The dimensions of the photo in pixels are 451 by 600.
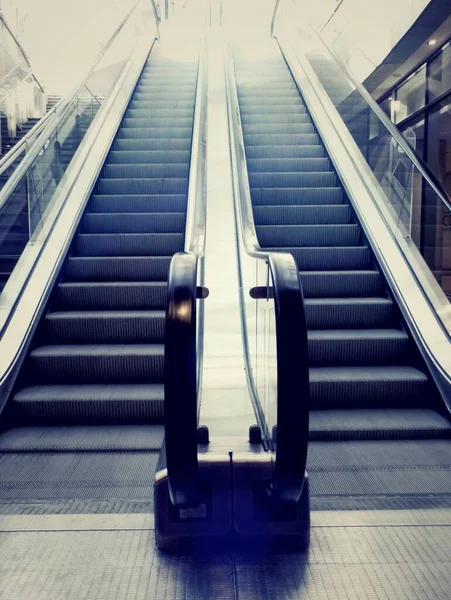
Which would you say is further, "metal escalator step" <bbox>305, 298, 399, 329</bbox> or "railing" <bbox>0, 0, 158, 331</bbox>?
"railing" <bbox>0, 0, 158, 331</bbox>

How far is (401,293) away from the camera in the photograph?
4.15 metres

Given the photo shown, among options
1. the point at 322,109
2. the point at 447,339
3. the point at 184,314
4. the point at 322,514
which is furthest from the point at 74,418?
the point at 322,109

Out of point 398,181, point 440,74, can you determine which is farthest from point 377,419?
point 440,74

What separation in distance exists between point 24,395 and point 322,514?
209cm

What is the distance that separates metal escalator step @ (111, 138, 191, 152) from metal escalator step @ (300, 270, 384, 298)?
3.07 m

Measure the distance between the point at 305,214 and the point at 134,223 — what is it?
64.6 inches

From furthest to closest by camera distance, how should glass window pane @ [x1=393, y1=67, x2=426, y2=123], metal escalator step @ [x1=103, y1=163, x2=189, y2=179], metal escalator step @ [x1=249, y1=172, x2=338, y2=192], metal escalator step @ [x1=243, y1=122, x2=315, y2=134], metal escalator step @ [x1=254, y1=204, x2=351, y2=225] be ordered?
glass window pane @ [x1=393, y1=67, x2=426, y2=123] → metal escalator step @ [x1=243, y1=122, x2=315, y2=134] → metal escalator step @ [x1=103, y1=163, x2=189, y2=179] → metal escalator step @ [x1=249, y1=172, x2=338, y2=192] → metal escalator step @ [x1=254, y1=204, x2=351, y2=225]

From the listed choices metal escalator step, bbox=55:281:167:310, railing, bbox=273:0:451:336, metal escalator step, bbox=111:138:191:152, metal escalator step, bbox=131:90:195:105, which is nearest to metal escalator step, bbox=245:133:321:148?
railing, bbox=273:0:451:336

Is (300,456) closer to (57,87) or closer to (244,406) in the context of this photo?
(244,406)

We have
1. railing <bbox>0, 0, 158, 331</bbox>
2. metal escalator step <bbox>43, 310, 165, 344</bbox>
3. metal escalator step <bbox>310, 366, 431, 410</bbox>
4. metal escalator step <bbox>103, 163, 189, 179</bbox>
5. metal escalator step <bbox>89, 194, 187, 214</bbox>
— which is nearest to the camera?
metal escalator step <bbox>310, 366, 431, 410</bbox>

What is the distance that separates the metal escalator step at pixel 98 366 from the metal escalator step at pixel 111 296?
639 mm

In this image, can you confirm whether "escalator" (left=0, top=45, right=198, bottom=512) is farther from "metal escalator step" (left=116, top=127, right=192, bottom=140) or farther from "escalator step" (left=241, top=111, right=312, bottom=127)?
"escalator step" (left=241, top=111, right=312, bottom=127)

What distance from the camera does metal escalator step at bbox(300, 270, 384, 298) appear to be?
14.8 ft

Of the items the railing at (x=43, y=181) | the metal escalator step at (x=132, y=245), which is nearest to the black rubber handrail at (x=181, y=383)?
the railing at (x=43, y=181)
